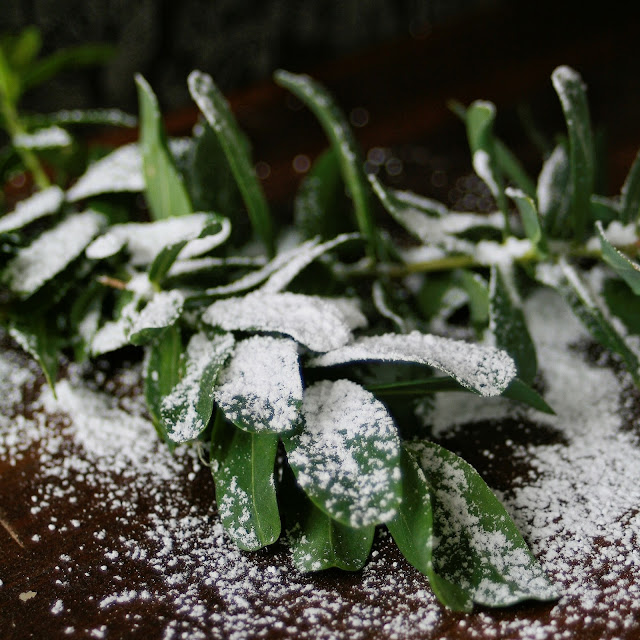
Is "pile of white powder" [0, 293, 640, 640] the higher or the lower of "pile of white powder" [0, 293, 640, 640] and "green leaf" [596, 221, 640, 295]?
the lower

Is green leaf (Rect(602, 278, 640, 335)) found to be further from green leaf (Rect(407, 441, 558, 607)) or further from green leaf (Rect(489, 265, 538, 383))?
green leaf (Rect(407, 441, 558, 607))

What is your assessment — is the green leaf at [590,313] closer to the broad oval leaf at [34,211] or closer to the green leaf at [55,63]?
the broad oval leaf at [34,211]

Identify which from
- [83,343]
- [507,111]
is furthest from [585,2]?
[83,343]

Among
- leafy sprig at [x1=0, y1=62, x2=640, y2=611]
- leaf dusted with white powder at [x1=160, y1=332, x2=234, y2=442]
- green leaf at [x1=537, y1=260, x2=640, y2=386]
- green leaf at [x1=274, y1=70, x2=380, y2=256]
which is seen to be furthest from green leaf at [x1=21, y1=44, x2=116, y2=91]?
green leaf at [x1=537, y1=260, x2=640, y2=386]

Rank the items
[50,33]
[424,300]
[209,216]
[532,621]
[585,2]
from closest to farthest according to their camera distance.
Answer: [532,621]
[209,216]
[424,300]
[50,33]
[585,2]

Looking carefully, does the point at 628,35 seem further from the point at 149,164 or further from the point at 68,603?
the point at 68,603

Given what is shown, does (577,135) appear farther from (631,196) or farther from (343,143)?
(343,143)

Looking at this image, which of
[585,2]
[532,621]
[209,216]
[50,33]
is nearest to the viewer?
[532,621]
